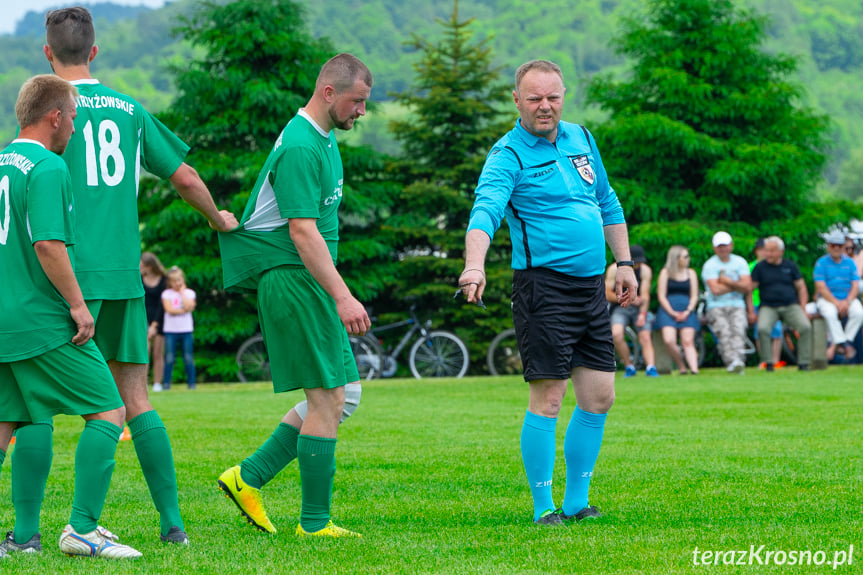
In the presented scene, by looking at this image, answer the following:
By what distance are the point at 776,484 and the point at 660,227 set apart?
18.1m

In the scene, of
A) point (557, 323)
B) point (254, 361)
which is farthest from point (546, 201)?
point (254, 361)

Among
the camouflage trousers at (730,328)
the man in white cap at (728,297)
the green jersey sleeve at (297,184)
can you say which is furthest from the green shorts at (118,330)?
the camouflage trousers at (730,328)

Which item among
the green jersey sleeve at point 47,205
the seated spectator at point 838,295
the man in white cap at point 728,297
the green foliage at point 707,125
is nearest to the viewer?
the green jersey sleeve at point 47,205

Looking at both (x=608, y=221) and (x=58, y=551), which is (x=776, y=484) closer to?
(x=608, y=221)

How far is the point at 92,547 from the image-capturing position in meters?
4.39

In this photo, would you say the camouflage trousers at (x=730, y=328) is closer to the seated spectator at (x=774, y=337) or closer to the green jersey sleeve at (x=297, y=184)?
the seated spectator at (x=774, y=337)

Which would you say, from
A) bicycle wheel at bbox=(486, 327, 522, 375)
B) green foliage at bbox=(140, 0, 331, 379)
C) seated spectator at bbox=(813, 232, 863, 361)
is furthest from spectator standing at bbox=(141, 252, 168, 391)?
seated spectator at bbox=(813, 232, 863, 361)

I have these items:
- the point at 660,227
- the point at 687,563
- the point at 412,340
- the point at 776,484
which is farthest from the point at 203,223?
the point at 687,563

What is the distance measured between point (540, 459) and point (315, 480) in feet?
3.38

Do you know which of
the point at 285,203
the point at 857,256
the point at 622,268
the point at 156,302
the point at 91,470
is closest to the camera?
the point at 91,470

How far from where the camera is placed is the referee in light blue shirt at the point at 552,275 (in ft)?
16.5

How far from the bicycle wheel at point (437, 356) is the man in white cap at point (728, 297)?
4539mm

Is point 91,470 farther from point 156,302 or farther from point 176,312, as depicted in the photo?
point 176,312

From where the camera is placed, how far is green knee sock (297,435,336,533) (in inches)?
192
